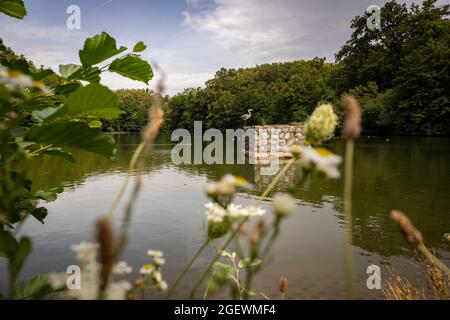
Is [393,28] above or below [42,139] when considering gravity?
above

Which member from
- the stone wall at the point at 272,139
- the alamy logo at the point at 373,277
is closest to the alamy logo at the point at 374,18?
the stone wall at the point at 272,139

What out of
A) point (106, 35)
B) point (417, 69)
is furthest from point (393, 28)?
point (106, 35)

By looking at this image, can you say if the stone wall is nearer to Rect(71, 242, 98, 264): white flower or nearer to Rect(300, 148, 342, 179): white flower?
Rect(300, 148, 342, 179): white flower

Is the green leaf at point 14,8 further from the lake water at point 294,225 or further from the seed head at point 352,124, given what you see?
the seed head at point 352,124

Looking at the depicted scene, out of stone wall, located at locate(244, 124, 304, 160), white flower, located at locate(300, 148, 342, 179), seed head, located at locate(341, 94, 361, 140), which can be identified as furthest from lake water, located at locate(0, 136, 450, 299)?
stone wall, located at locate(244, 124, 304, 160)

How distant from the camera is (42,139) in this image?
0.85 meters

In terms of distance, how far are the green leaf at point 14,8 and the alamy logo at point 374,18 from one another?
156ft

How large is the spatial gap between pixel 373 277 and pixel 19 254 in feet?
15.9

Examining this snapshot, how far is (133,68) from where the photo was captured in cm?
135

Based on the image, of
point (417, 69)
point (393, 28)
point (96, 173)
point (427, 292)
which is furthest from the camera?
point (393, 28)

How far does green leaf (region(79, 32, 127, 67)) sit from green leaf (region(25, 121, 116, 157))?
441 millimetres

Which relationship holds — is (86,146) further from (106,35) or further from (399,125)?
(399,125)
